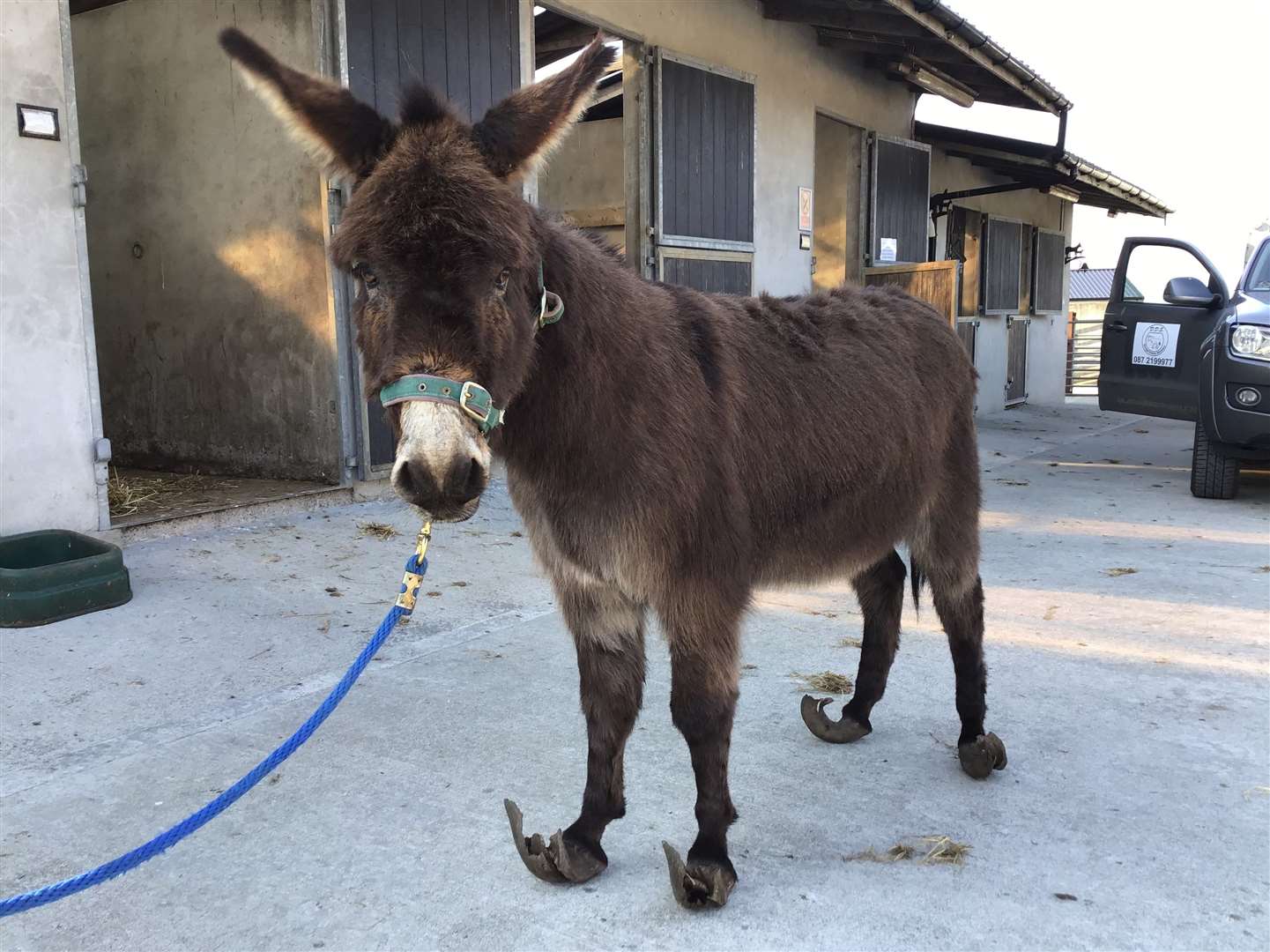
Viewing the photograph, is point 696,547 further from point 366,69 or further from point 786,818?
point 366,69

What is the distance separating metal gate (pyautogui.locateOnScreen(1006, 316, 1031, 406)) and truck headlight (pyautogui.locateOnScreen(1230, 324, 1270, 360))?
26.1 feet

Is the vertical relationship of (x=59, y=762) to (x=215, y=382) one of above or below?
below

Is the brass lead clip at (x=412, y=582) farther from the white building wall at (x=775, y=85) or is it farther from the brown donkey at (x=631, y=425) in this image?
the white building wall at (x=775, y=85)

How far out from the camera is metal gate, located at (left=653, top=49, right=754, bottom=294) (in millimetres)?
7504

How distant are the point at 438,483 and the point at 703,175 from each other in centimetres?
Answer: 696

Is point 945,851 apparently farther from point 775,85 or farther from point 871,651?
point 775,85

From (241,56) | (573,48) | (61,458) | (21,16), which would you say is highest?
(573,48)

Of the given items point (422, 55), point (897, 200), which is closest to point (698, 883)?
point (422, 55)

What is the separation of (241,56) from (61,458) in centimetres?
348

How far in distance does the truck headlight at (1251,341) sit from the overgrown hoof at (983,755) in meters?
5.35

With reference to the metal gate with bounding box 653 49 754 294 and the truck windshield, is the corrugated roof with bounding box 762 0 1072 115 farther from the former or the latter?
the truck windshield

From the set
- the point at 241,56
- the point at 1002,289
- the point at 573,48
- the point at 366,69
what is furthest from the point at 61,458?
the point at 1002,289

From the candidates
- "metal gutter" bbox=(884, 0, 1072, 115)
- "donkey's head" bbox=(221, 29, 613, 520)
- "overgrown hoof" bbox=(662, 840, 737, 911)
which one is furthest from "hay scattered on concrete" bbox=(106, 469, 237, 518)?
"metal gutter" bbox=(884, 0, 1072, 115)

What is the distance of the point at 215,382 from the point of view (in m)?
6.39
